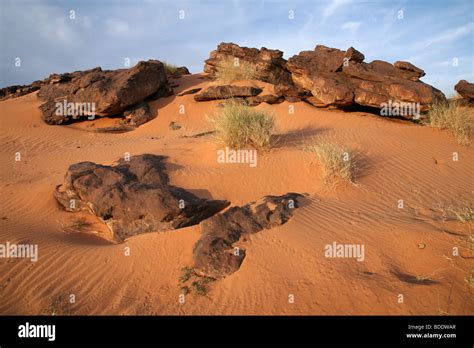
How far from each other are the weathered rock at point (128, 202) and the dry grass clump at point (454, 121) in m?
6.69

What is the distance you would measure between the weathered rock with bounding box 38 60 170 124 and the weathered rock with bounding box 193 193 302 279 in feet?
31.5

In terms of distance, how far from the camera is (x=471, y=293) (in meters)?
2.93

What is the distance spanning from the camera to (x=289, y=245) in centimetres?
383

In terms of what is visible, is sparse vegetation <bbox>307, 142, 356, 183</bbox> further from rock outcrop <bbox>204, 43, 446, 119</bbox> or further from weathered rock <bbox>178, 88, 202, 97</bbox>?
weathered rock <bbox>178, 88, 202, 97</bbox>

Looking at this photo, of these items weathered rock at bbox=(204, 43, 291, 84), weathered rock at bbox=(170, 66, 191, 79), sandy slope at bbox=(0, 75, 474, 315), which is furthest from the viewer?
weathered rock at bbox=(170, 66, 191, 79)

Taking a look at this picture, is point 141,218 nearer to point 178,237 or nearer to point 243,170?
point 178,237

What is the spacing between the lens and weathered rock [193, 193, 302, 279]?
3.66m

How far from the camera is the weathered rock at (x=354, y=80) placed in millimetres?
9547

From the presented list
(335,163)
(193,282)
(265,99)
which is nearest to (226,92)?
(265,99)

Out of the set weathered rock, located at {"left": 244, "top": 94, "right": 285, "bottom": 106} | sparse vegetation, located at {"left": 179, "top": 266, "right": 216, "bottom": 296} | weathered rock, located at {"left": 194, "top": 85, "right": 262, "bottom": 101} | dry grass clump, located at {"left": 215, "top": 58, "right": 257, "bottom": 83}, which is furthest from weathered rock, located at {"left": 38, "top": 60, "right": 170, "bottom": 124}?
sparse vegetation, located at {"left": 179, "top": 266, "right": 216, "bottom": 296}

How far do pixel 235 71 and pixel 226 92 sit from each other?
149cm

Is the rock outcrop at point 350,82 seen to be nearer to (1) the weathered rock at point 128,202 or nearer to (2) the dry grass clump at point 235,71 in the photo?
(2) the dry grass clump at point 235,71

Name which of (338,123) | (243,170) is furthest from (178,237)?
(338,123)
